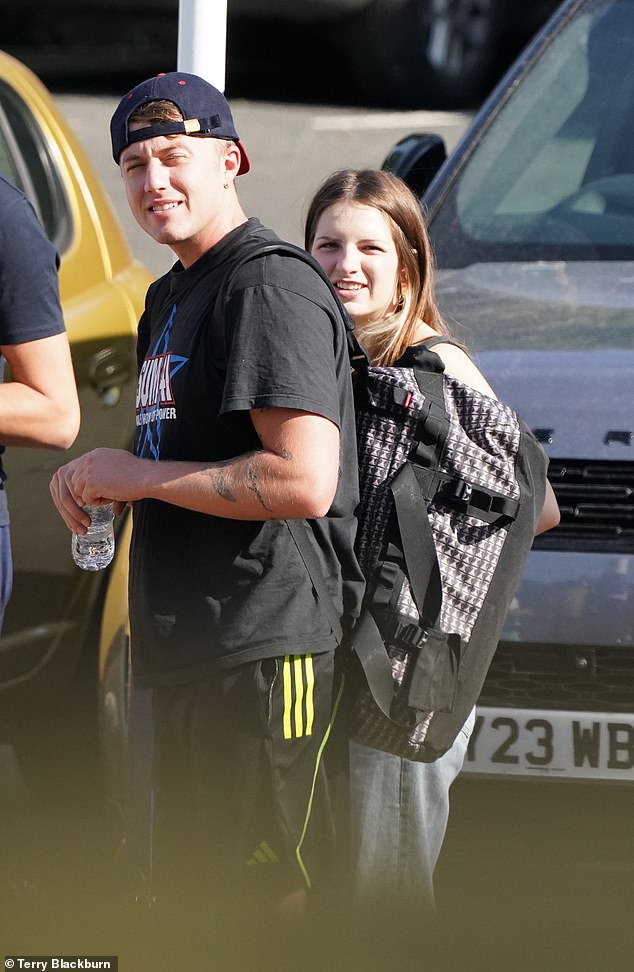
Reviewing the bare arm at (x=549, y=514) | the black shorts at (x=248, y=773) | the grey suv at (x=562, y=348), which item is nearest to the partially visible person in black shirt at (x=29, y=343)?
the black shorts at (x=248, y=773)

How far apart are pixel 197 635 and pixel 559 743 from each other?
1078mm

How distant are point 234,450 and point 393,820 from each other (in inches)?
28.6

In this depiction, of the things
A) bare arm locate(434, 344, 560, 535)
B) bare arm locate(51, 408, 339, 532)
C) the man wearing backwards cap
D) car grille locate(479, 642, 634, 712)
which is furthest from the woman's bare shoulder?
car grille locate(479, 642, 634, 712)

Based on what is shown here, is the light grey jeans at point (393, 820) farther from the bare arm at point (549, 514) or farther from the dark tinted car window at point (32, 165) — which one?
the dark tinted car window at point (32, 165)

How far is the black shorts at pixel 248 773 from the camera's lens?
2.12 metres

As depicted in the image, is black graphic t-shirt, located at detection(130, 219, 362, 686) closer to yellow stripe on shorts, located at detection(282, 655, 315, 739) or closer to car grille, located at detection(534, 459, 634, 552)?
yellow stripe on shorts, located at detection(282, 655, 315, 739)

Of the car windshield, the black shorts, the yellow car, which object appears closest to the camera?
the black shorts

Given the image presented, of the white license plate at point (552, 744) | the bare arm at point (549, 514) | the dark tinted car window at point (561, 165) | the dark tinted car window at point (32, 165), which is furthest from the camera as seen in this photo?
the dark tinted car window at point (561, 165)

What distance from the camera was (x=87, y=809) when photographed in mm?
3373

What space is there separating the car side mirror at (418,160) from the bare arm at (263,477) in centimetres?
226

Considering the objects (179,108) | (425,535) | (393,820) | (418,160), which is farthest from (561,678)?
(418,160)

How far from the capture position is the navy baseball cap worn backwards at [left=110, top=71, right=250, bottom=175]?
2131 mm

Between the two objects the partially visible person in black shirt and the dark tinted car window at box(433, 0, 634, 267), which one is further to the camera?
the dark tinted car window at box(433, 0, 634, 267)

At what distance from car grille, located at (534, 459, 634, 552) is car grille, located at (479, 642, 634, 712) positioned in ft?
0.74
